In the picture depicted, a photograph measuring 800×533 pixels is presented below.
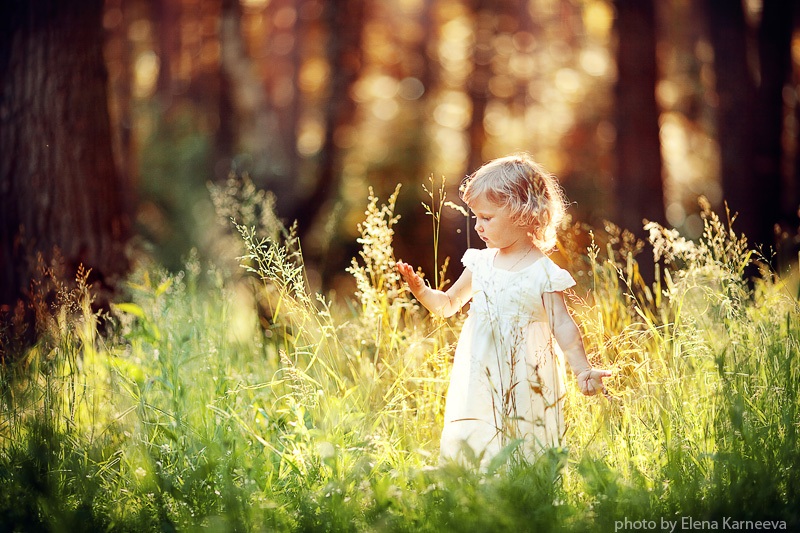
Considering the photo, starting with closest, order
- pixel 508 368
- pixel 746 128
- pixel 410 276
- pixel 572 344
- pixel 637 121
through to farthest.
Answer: pixel 572 344
pixel 508 368
pixel 410 276
pixel 637 121
pixel 746 128

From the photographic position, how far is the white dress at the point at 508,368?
307cm

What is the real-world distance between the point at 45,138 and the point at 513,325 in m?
3.81

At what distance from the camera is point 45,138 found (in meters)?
5.46

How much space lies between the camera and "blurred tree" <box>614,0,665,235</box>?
280 inches

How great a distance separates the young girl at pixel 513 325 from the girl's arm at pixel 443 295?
1.0 inches

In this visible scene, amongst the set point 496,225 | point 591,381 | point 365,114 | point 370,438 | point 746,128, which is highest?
point 365,114

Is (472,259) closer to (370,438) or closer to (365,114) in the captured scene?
(370,438)

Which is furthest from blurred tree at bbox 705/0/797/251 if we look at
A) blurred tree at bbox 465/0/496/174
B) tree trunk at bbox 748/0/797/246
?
blurred tree at bbox 465/0/496/174

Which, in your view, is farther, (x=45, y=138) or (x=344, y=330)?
(x=45, y=138)

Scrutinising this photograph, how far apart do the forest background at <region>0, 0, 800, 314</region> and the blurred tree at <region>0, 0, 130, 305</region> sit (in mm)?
12

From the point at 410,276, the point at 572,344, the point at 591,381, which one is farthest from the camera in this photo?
the point at 410,276

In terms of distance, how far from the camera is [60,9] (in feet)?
17.8

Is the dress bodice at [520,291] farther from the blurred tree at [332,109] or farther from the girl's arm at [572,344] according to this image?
the blurred tree at [332,109]

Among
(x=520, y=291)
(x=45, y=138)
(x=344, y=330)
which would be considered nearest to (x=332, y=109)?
(x=45, y=138)
